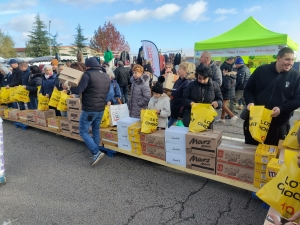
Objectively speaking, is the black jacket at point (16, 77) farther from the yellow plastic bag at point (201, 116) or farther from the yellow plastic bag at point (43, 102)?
the yellow plastic bag at point (201, 116)

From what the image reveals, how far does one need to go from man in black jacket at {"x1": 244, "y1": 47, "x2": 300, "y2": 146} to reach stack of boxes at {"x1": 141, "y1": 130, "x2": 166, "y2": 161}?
50.6 inches

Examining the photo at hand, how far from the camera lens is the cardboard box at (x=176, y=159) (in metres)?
3.42

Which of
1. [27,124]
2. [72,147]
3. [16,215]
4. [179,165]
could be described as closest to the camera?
[16,215]

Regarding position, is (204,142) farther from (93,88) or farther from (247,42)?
(247,42)

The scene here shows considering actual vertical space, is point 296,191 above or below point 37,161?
above

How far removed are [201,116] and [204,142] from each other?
1.24 ft

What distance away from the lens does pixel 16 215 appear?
2.77m

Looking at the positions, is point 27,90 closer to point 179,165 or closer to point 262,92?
point 179,165

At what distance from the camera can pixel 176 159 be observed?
11.4 ft

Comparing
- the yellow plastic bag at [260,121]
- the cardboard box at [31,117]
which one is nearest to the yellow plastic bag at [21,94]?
the cardboard box at [31,117]

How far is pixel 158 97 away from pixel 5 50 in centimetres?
5406

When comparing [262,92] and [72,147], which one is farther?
[72,147]

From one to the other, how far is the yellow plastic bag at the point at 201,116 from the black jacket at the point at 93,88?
166cm

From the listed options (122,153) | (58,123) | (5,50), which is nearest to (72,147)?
(58,123)
